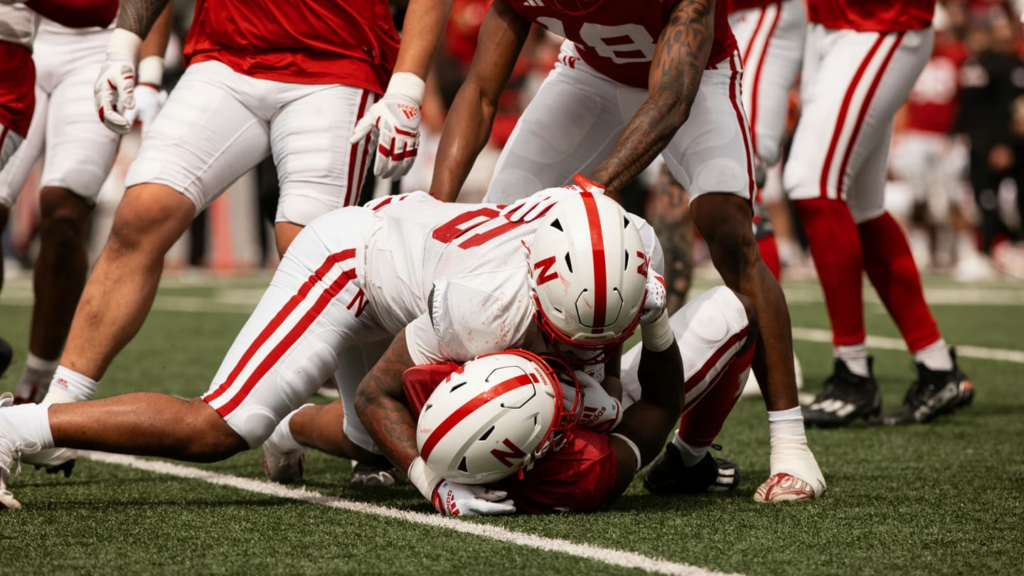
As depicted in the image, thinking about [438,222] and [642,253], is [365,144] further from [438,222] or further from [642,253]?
[642,253]

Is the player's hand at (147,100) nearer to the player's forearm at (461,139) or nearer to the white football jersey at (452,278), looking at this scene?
the player's forearm at (461,139)

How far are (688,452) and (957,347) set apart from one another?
14.0 feet

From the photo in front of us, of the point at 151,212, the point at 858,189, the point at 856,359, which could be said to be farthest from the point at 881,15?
the point at 151,212

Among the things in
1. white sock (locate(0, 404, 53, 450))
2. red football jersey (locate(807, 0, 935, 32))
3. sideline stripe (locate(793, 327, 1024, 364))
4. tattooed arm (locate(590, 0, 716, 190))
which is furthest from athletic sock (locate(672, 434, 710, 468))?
sideline stripe (locate(793, 327, 1024, 364))

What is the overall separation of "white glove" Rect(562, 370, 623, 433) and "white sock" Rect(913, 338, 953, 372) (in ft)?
7.42

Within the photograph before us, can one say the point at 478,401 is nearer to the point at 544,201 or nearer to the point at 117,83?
the point at 544,201

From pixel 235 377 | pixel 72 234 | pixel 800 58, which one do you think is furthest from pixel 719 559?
pixel 800 58

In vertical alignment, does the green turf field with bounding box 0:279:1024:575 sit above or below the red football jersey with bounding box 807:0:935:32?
below

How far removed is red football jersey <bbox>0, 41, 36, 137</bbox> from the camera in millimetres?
4141

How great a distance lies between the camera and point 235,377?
324 centimetres

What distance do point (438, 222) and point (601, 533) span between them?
2.85 ft

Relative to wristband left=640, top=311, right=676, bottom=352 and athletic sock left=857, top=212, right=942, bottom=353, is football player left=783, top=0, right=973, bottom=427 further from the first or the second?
wristband left=640, top=311, right=676, bottom=352

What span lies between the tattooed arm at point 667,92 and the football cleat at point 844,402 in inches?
73.8

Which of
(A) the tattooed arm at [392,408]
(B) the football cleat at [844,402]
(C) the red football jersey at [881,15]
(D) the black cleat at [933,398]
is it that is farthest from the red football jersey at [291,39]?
(D) the black cleat at [933,398]
